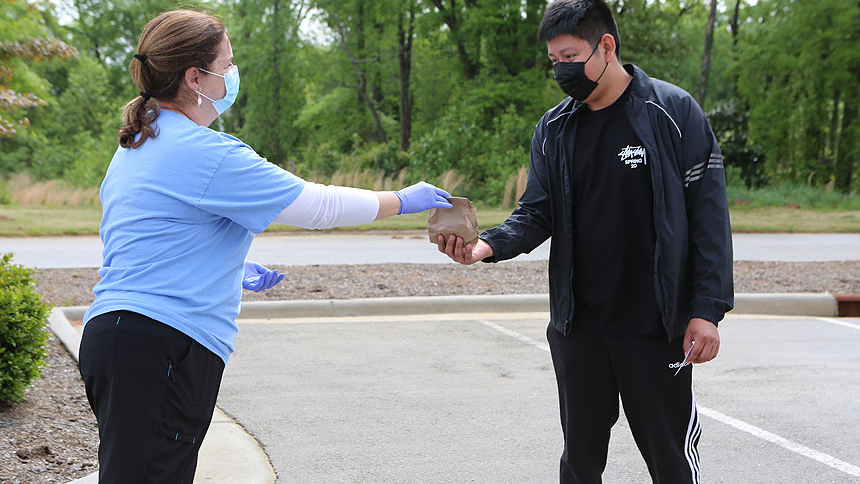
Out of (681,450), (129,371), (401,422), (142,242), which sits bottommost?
(401,422)

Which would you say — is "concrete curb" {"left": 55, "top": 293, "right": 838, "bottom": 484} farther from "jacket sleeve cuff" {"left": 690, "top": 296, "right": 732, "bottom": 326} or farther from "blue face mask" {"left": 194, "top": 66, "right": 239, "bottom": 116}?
"jacket sleeve cuff" {"left": 690, "top": 296, "right": 732, "bottom": 326}

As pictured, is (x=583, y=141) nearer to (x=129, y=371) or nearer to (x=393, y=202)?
(x=393, y=202)

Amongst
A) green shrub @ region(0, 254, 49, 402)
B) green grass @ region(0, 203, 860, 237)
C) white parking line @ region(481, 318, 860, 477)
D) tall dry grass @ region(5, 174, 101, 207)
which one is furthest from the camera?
tall dry grass @ region(5, 174, 101, 207)

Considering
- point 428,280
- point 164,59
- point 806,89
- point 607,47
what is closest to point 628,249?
point 607,47

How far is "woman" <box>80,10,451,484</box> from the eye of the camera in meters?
2.37

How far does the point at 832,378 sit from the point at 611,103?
169 inches

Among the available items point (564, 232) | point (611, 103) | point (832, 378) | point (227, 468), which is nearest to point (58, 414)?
point (227, 468)

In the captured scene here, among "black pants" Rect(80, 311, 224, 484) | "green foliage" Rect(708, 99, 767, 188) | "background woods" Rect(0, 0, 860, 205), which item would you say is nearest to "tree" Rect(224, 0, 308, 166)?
"background woods" Rect(0, 0, 860, 205)

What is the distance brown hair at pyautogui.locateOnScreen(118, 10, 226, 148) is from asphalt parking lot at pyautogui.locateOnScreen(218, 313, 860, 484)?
2.38 meters

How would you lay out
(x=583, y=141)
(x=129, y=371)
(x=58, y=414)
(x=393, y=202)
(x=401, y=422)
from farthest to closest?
(x=401, y=422) < (x=58, y=414) < (x=583, y=141) < (x=393, y=202) < (x=129, y=371)

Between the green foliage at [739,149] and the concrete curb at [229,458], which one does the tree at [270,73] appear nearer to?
the green foliage at [739,149]

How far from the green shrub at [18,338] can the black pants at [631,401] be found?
3163 millimetres

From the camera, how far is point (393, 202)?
9.15ft

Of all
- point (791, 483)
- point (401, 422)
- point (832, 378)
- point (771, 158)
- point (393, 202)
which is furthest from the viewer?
point (771, 158)
